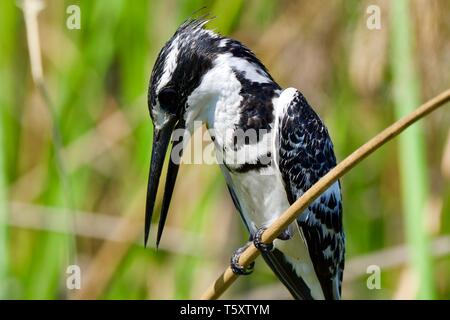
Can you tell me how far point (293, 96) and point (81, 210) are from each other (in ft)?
4.15

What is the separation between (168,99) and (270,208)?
1.58 ft

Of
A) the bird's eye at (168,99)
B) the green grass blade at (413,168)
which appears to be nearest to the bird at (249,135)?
the bird's eye at (168,99)

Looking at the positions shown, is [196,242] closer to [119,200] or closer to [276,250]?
[276,250]

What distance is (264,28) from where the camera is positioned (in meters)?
2.78

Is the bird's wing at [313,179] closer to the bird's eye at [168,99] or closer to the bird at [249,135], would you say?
the bird at [249,135]

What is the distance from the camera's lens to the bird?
1.91 meters

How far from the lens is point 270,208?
217 cm

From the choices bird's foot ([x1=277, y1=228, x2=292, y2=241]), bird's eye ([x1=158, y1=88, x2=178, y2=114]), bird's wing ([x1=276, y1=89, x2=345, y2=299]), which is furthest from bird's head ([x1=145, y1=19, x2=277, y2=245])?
bird's foot ([x1=277, y1=228, x2=292, y2=241])

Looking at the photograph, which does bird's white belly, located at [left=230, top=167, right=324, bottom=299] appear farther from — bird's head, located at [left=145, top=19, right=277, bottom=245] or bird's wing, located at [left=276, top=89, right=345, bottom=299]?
bird's head, located at [left=145, top=19, right=277, bottom=245]

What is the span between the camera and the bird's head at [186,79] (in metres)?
1.88

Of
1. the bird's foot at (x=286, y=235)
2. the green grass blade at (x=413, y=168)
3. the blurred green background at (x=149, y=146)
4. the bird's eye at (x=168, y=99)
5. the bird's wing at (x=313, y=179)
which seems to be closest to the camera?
the green grass blade at (x=413, y=168)

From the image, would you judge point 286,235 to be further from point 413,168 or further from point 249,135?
point 413,168

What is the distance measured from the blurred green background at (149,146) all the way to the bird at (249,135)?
247 mm

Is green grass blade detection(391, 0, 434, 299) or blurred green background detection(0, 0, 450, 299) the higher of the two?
blurred green background detection(0, 0, 450, 299)
